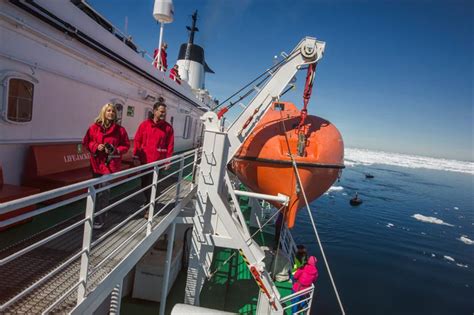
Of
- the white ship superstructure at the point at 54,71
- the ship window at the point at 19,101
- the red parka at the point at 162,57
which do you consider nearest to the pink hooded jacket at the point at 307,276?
the white ship superstructure at the point at 54,71

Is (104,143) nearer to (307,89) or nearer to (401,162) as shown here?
(307,89)

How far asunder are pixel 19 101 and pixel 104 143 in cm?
175

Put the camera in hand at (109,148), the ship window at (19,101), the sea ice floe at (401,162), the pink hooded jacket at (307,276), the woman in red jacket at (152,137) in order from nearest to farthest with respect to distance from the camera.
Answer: the camera in hand at (109,148), the ship window at (19,101), the woman in red jacket at (152,137), the pink hooded jacket at (307,276), the sea ice floe at (401,162)

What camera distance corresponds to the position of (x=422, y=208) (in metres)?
29.0

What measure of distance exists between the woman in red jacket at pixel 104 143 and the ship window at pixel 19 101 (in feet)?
4.68

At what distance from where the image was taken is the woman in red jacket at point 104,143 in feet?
10.7

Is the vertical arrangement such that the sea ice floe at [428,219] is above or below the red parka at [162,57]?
below

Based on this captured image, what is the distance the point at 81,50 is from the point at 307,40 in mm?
4113

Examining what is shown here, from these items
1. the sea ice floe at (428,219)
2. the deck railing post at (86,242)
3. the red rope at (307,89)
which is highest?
the red rope at (307,89)

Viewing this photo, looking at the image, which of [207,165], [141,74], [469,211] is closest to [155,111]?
[207,165]

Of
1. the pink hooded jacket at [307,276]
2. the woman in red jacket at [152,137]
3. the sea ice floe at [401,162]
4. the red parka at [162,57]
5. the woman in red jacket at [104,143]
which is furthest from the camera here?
the sea ice floe at [401,162]

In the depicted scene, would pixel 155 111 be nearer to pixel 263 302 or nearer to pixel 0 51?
pixel 0 51

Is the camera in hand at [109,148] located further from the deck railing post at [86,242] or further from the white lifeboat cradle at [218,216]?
the white lifeboat cradle at [218,216]

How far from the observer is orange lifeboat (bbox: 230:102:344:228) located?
5.66m
